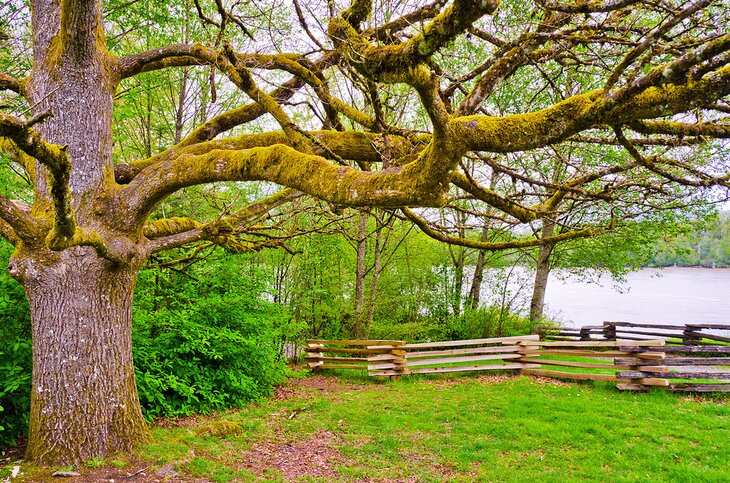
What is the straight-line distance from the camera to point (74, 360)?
370 cm

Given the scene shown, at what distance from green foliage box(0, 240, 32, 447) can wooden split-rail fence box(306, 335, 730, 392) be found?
258 inches

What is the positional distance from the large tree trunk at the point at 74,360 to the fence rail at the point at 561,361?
6.45 m

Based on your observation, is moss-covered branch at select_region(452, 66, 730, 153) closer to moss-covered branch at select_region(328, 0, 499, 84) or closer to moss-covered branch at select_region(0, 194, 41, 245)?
moss-covered branch at select_region(328, 0, 499, 84)

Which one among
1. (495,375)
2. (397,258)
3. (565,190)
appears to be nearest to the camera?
(565,190)

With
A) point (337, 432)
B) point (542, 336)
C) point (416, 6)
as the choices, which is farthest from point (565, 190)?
point (542, 336)

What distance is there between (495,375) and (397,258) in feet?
22.7

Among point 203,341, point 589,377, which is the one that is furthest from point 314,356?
point 589,377

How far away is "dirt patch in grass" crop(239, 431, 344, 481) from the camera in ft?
14.8

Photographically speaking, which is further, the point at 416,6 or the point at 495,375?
the point at 495,375

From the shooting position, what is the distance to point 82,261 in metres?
3.83

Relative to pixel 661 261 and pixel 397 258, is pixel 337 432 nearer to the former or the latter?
pixel 397 258

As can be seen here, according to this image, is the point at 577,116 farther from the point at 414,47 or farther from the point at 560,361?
the point at 560,361

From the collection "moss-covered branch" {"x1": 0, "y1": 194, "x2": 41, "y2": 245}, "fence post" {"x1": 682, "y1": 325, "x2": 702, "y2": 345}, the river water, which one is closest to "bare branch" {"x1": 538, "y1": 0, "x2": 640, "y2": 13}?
"moss-covered branch" {"x1": 0, "y1": 194, "x2": 41, "y2": 245}

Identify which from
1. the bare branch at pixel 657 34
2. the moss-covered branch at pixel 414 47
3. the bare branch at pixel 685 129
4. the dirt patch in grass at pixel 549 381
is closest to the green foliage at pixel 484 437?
the dirt patch in grass at pixel 549 381
